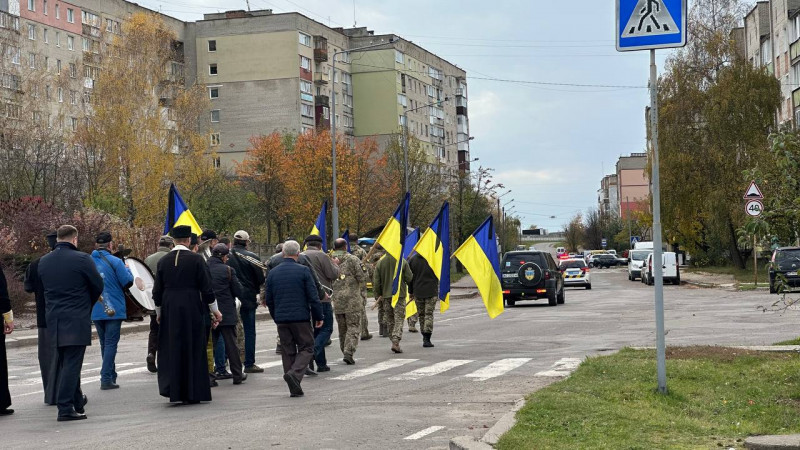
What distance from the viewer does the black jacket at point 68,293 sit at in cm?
1206

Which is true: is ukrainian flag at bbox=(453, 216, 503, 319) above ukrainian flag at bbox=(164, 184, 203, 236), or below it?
below

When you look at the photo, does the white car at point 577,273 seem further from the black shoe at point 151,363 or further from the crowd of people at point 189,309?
the black shoe at point 151,363

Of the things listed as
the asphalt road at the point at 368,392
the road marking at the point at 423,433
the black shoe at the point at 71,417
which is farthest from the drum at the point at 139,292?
the road marking at the point at 423,433

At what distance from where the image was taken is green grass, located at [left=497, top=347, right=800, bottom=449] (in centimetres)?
909

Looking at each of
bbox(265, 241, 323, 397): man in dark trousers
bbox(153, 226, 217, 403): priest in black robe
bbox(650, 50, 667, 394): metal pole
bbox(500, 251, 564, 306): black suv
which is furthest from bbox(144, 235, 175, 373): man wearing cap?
bbox(500, 251, 564, 306): black suv

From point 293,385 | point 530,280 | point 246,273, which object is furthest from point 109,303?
point 530,280

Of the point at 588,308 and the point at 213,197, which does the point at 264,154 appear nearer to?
the point at 213,197

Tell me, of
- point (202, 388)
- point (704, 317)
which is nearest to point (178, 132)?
point (704, 317)

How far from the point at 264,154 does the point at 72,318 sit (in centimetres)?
6419

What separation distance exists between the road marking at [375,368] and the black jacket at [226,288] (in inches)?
63.4

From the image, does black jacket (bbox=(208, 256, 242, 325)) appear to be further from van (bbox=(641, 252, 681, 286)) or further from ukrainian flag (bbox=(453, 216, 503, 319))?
van (bbox=(641, 252, 681, 286))

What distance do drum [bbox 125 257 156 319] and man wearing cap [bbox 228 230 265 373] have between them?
1.26m

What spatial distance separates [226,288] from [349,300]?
2.55m

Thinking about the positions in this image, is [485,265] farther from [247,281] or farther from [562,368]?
[247,281]
